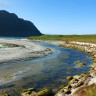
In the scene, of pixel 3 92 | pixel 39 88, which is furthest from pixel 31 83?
pixel 3 92

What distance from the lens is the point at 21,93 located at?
13773 mm

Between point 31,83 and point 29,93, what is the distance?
3.15 meters

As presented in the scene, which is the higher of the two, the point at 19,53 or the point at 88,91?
the point at 88,91

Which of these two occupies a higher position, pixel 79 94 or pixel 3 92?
pixel 79 94

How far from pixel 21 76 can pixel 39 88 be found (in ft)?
18.2

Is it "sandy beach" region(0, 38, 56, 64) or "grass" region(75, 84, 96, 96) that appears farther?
"sandy beach" region(0, 38, 56, 64)

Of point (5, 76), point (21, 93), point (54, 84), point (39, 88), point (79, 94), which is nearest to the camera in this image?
point (79, 94)

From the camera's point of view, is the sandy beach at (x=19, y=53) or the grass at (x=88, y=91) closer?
the grass at (x=88, y=91)

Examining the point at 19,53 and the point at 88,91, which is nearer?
the point at 88,91

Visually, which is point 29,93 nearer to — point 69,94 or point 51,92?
point 51,92

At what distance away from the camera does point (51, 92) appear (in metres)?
13.8

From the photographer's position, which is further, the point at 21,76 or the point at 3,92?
the point at 21,76

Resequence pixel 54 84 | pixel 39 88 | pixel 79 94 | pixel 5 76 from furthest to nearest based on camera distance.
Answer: pixel 5 76 → pixel 54 84 → pixel 39 88 → pixel 79 94

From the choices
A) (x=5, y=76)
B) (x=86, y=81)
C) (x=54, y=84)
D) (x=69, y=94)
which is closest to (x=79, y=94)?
(x=69, y=94)
